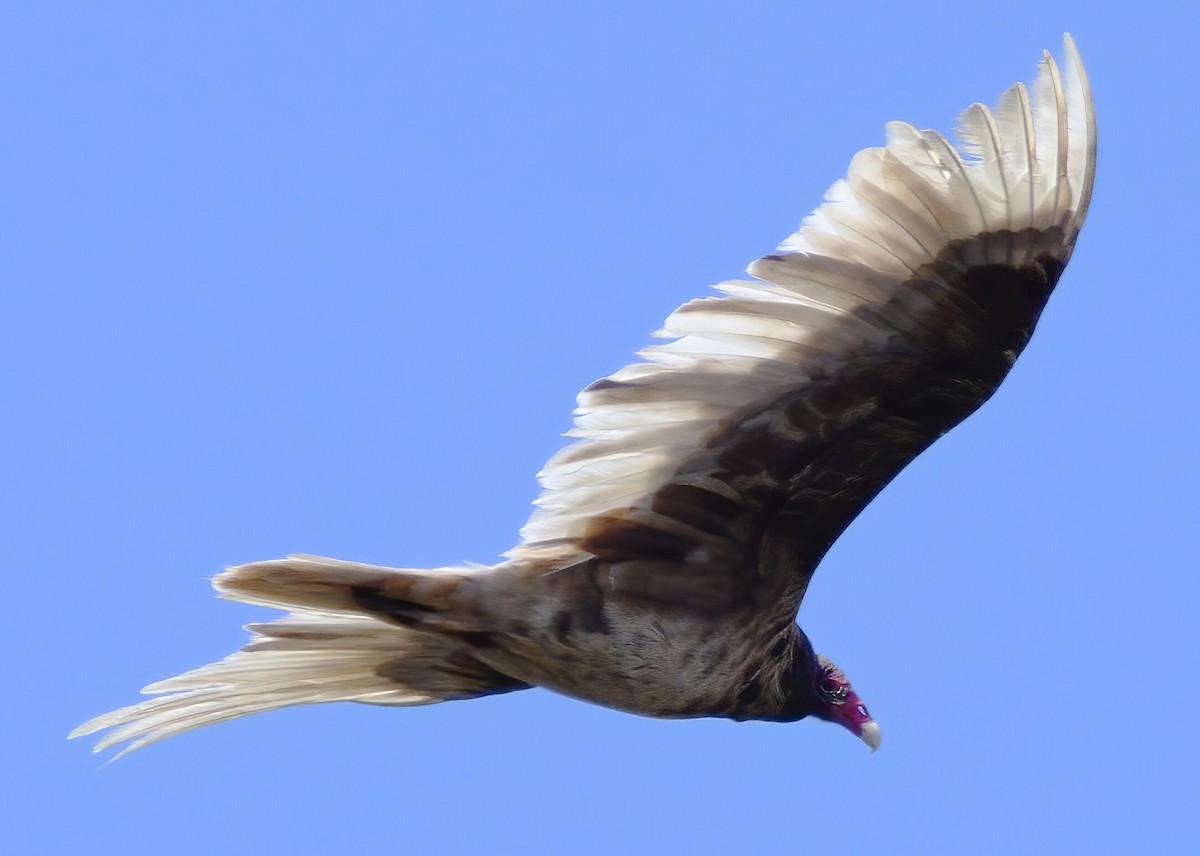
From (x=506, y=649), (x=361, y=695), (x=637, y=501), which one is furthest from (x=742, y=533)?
(x=361, y=695)

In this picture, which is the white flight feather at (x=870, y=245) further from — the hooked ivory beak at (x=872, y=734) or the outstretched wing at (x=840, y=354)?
the hooked ivory beak at (x=872, y=734)

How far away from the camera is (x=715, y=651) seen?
6406 millimetres

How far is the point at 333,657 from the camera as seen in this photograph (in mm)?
6969

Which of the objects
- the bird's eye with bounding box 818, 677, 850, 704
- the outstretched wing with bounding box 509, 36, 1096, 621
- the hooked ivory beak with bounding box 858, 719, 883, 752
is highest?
the outstretched wing with bounding box 509, 36, 1096, 621

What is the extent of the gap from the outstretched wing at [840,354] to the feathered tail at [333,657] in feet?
1.24

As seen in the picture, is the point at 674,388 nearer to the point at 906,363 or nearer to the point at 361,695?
the point at 906,363

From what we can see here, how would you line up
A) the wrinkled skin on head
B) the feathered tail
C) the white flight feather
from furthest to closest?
the wrinkled skin on head, the feathered tail, the white flight feather

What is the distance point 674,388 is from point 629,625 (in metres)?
0.91

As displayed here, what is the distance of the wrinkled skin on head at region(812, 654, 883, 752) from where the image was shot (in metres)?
7.32

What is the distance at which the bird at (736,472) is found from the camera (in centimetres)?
544

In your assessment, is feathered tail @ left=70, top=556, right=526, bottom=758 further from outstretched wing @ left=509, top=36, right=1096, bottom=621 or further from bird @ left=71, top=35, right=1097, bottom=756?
outstretched wing @ left=509, top=36, right=1096, bottom=621

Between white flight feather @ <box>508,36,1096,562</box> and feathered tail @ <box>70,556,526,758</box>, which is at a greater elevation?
white flight feather @ <box>508,36,1096,562</box>

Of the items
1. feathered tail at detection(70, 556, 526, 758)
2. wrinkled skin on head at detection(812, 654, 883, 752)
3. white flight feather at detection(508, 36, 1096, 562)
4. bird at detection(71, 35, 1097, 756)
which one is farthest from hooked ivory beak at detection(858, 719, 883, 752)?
white flight feather at detection(508, 36, 1096, 562)

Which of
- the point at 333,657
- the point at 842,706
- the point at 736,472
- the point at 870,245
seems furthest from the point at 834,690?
the point at 870,245
